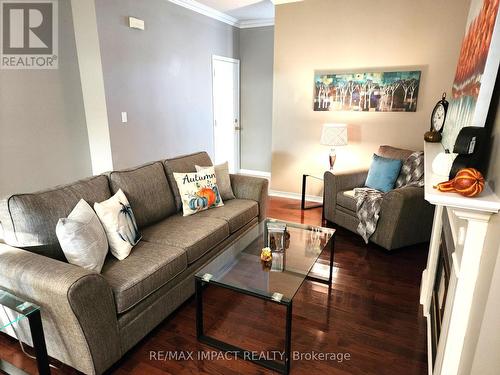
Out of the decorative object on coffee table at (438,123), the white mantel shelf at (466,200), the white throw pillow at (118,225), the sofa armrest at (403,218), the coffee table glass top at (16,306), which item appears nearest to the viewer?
the white mantel shelf at (466,200)

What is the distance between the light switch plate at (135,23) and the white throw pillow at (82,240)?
8.31ft

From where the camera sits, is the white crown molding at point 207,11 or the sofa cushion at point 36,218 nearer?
the sofa cushion at point 36,218

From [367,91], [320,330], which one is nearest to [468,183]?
[320,330]

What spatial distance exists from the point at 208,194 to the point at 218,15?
3408 millimetres

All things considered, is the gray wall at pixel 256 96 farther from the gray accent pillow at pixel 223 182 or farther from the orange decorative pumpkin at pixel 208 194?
the orange decorative pumpkin at pixel 208 194

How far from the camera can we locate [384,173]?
3.38 metres

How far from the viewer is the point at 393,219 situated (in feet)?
9.30

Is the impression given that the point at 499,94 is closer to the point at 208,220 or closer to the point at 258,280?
the point at 258,280

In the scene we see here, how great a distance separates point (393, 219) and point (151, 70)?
10.5 ft

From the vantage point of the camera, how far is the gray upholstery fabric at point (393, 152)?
3.46 m

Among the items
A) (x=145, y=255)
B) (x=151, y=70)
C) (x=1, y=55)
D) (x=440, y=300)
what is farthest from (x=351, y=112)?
(x=1, y=55)

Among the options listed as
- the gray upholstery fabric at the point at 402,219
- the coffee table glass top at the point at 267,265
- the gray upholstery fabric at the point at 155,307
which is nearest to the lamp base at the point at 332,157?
the gray upholstery fabric at the point at 402,219

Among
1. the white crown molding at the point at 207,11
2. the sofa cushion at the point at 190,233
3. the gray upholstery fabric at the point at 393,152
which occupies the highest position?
the white crown molding at the point at 207,11

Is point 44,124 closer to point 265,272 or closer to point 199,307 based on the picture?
point 199,307
